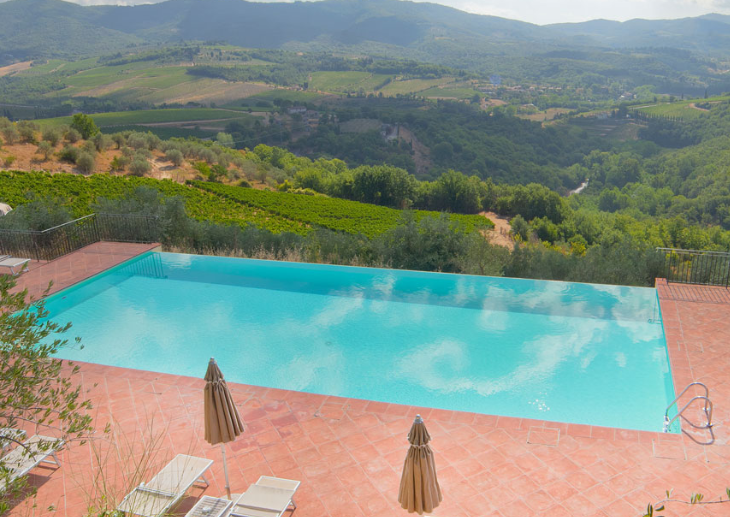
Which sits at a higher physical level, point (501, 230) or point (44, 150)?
point (44, 150)

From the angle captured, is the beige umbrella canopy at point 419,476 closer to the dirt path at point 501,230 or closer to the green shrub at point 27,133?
the dirt path at point 501,230

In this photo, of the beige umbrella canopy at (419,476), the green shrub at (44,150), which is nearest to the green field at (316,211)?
the green shrub at (44,150)

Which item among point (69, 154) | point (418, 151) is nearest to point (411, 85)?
point (418, 151)

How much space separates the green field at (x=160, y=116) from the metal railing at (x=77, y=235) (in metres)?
56.2

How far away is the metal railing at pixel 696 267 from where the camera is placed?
28.7 ft

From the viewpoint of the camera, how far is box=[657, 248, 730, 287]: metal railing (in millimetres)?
8733

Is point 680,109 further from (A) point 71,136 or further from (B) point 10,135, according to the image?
(B) point 10,135

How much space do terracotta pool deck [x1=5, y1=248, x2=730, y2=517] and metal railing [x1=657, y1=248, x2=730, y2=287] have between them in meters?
3.36

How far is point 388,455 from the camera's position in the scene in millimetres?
4656

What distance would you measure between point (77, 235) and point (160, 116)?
6848 cm

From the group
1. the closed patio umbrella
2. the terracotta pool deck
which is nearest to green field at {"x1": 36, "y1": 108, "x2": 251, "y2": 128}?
the terracotta pool deck

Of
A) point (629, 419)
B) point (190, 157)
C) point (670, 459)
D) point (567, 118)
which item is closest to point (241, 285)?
point (629, 419)

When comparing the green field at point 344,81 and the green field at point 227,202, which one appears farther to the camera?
the green field at point 344,81

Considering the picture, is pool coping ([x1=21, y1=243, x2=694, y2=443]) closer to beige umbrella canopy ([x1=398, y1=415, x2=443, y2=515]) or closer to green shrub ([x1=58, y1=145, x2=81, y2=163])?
beige umbrella canopy ([x1=398, y1=415, x2=443, y2=515])
